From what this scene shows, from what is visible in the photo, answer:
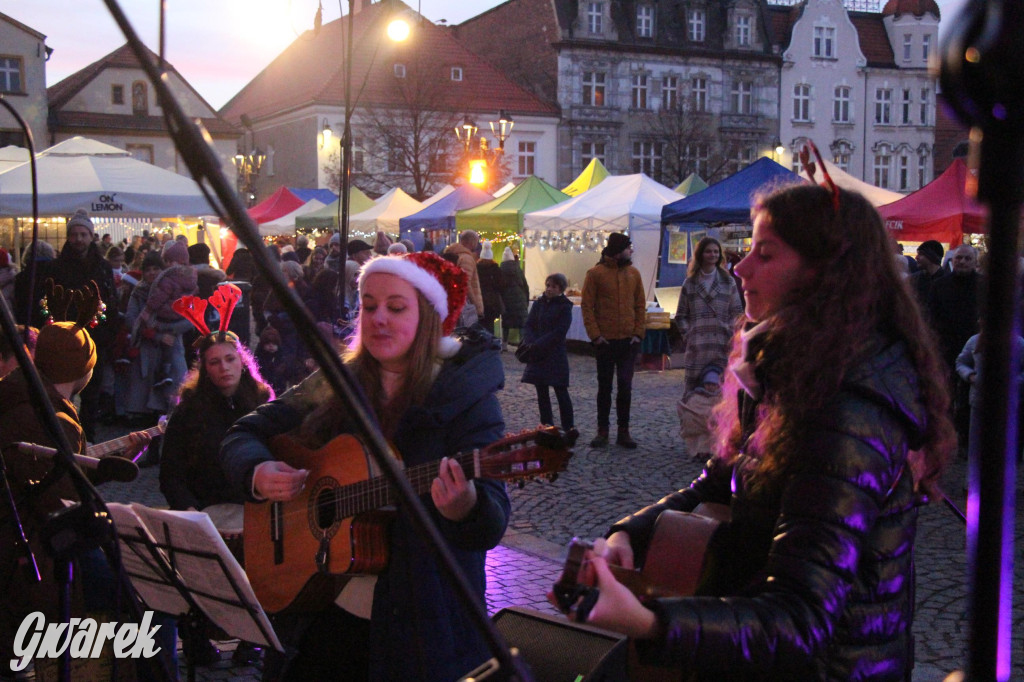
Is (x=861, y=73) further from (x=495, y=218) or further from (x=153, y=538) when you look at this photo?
(x=153, y=538)

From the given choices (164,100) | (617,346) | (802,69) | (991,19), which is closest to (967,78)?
(991,19)

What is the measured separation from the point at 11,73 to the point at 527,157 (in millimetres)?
22335

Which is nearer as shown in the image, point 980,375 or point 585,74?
point 980,375

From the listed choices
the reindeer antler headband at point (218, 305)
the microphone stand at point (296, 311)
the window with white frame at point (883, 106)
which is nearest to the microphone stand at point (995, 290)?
the microphone stand at point (296, 311)

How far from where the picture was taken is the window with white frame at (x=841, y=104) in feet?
172

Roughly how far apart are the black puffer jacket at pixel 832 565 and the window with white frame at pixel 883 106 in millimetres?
56038

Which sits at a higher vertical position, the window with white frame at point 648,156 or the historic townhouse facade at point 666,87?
the historic townhouse facade at point 666,87

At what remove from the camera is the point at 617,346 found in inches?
378

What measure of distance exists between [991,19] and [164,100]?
83 centimetres

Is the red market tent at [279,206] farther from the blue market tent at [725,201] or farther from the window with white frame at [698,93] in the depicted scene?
the window with white frame at [698,93]

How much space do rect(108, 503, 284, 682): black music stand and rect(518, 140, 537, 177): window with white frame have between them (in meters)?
45.2

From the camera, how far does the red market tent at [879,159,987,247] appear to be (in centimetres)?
1348

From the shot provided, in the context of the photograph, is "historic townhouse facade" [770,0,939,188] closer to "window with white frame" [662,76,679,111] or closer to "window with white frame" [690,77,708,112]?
"window with white frame" [690,77,708,112]

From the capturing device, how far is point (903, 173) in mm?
54000
